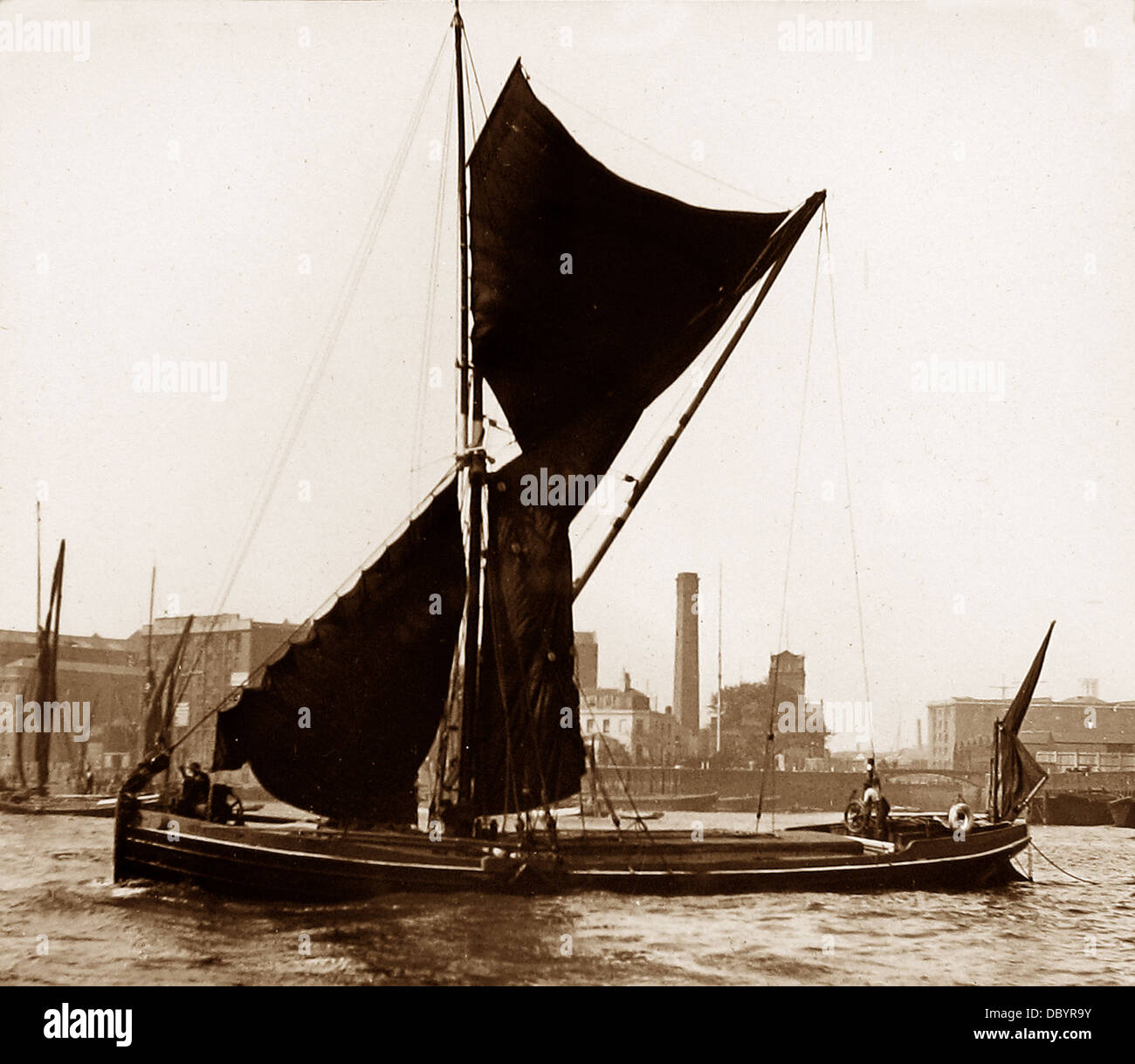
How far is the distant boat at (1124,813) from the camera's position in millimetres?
49125

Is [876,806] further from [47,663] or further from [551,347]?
[47,663]

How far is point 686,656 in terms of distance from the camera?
64.9 m

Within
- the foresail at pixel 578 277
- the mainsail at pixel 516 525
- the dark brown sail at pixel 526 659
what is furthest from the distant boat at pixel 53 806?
the foresail at pixel 578 277

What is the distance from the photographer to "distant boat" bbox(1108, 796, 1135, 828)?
49.1 m

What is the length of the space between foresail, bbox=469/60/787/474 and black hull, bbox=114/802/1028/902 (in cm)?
574

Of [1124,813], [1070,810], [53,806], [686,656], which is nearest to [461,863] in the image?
[53,806]

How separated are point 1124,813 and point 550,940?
42617mm

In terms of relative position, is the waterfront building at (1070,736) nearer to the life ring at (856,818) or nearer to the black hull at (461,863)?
the life ring at (856,818)

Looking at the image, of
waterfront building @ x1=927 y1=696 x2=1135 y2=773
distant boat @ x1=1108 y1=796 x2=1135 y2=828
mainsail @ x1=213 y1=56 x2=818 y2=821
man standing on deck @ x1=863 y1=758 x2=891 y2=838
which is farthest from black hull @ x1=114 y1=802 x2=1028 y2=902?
waterfront building @ x1=927 y1=696 x2=1135 y2=773

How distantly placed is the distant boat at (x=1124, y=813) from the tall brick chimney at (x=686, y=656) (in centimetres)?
2144

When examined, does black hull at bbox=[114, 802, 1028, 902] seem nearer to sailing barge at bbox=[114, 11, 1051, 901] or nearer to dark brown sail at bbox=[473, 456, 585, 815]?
sailing barge at bbox=[114, 11, 1051, 901]
